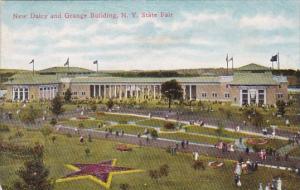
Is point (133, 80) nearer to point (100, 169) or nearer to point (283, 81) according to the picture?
point (100, 169)

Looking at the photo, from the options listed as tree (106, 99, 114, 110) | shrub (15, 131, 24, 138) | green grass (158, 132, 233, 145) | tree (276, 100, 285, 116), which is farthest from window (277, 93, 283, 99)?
shrub (15, 131, 24, 138)

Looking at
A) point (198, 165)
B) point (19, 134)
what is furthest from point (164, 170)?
point (19, 134)

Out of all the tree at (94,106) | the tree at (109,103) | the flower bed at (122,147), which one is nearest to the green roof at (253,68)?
the flower bed at (122,147)

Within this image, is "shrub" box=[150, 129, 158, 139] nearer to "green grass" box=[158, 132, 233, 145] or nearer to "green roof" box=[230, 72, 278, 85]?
"green grass" box=[158, 132, 233, 145]

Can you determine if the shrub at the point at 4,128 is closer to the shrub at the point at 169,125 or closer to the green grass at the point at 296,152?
the shrub at the point at 169,125

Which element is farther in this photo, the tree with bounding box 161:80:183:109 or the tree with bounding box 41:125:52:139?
the tree with bounding box 41:125:52:139
